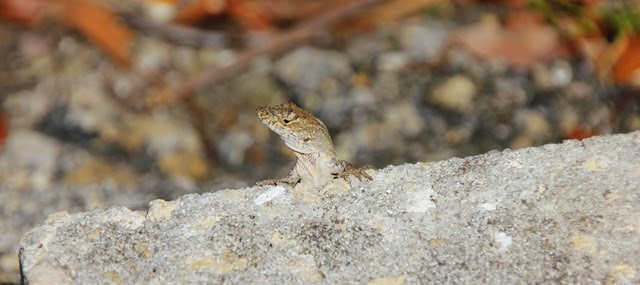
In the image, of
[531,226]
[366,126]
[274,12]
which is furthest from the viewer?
[274,12]

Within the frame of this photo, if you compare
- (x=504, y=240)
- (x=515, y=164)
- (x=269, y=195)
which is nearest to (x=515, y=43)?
(x=515, y=164)

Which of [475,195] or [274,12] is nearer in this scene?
[475,195]

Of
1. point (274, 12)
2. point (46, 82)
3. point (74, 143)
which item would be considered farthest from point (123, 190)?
point (274, 12)

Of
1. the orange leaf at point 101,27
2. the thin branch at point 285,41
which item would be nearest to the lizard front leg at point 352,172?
the thin branch at point 285,41

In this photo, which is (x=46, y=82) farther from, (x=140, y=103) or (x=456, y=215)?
(x=456, y=215)

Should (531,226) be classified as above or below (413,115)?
above

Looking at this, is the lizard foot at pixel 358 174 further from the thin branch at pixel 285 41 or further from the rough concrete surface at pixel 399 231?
the thin branch at pixel 285 41
